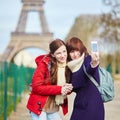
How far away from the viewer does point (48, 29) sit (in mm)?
67188

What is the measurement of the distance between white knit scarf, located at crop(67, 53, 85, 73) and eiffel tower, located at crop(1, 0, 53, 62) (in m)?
59.8

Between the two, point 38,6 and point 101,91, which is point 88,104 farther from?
point 38,6

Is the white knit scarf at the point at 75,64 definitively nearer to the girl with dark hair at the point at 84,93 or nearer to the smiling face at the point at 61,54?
the girl with dark hair at the point at 84,93

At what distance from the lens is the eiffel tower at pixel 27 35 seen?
2623 inches

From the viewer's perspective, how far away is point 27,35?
69.6m

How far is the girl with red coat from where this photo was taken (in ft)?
19.0

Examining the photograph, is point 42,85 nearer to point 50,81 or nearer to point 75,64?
point 50,81

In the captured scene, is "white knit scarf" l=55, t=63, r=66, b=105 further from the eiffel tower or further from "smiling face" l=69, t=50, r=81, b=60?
the eiffel tower

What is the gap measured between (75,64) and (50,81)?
0.54 meters

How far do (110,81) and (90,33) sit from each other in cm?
4234

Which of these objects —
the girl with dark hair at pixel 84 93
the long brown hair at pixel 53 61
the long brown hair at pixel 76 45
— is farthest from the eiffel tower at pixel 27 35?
the girl with dark hair at pixel 84 93

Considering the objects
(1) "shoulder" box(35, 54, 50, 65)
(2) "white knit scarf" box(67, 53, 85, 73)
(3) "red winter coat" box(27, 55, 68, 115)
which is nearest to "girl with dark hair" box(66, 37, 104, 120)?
(2) "white knit scarf" box(67, 53, 85, 73)

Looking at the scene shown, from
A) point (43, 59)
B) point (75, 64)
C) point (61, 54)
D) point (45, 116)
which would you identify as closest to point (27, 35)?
point (45, 116)

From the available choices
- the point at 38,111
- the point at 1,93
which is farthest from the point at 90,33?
the point at 38,111
